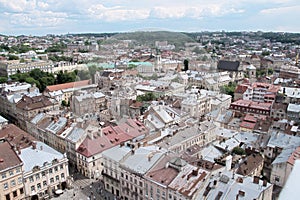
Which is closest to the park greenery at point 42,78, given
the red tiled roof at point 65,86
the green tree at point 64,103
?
the red tiled roof at point 65,86

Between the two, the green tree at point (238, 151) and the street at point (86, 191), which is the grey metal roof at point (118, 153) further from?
the green tree at point (238, 151)

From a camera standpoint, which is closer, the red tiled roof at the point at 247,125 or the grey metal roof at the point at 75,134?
the grey metal roof at the point at 75,134

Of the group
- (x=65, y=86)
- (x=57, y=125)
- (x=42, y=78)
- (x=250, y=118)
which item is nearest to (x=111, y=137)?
(x=57, y=125)

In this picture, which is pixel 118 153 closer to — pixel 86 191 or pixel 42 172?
pixel 86 191

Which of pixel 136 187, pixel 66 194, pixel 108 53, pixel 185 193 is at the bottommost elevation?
pixel 66 194

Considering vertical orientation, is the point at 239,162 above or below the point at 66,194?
above

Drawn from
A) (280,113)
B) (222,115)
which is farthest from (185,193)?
(280,113)

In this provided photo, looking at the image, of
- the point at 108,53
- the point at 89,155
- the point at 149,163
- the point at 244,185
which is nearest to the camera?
the point at 244,185

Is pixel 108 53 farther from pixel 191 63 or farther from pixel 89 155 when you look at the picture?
pixel 89 155
